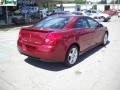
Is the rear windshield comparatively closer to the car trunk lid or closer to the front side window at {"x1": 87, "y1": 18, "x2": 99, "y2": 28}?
the car trunk lid

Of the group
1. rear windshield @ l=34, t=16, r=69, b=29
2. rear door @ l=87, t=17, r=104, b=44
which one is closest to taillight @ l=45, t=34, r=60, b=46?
rear windshield @ l=34, t=16, r=69, b=29

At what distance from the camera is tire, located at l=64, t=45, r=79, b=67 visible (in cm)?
611

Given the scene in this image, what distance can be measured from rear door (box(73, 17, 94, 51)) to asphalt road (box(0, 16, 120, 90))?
0.56 m

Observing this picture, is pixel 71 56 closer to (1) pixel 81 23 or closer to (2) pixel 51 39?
(2) pixel 51 39

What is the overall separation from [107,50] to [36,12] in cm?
1997

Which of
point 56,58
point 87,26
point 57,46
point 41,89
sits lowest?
point 41,89

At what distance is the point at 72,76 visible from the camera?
5527mm

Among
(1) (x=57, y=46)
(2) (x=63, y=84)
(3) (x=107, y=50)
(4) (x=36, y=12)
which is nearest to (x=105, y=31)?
(3) (x=107, y=50)

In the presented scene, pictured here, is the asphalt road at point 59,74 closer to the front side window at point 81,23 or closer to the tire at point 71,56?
the tire at point 71,56

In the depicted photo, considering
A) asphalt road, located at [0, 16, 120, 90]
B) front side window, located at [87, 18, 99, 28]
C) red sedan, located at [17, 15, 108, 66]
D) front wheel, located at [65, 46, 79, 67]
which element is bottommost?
asphalt road, located at [0, 16, 120, 90]

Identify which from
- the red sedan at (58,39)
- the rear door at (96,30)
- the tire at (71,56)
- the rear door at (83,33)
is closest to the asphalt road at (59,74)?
the tire at (71,56)

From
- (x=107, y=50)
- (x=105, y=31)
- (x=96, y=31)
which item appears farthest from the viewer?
(x=105, y=31)

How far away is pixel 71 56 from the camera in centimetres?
633

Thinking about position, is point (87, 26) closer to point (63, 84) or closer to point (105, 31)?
point (105, 31)
